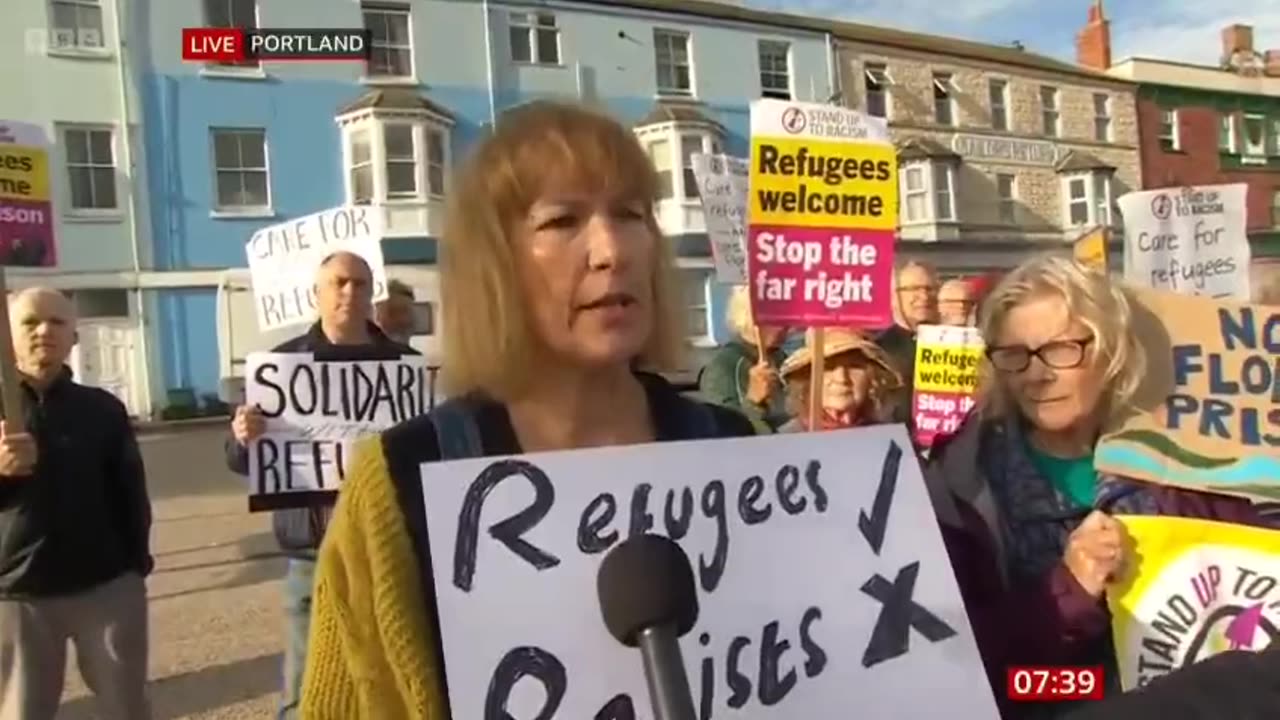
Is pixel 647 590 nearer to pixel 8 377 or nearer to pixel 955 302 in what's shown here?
pixel 8 377

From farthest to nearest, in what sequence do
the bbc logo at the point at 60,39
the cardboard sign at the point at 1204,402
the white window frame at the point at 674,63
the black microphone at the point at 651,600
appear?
the white window frame at the point at 674,63 → the bbc logo at the point at 60,39 → the cardboard sign at the point at 1204,402 → the black microphone at the point at 651,600

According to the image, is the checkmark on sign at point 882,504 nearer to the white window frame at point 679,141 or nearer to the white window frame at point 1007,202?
the white window frame at point 679,141

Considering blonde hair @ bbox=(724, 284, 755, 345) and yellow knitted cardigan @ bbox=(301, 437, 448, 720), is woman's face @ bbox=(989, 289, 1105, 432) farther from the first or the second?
blonde hair @ bbox=(724, 284, 755, 345)

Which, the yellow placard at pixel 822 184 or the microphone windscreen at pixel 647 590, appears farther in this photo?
the yellow placard at pixel 822 184

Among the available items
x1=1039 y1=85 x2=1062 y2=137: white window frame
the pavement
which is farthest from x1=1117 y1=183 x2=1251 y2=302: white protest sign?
x1=1039 y1=85 x2=1062 y2=137: white window frame

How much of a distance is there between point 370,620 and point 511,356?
1.46ft

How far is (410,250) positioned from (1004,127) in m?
17.2

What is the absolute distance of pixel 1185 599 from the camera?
2033 mm

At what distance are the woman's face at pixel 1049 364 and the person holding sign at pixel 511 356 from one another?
0.70 metres

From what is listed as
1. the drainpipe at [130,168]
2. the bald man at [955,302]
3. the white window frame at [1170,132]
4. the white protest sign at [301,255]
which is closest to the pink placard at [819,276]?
the bald man at [955,302]

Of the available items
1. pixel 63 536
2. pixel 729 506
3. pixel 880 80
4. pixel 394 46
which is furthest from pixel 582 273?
pixel 880 80

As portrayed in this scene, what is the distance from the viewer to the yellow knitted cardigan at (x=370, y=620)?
1562 millimetres

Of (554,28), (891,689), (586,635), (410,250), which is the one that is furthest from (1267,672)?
(554,28)

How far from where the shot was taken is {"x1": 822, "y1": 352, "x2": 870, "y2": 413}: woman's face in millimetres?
3672
